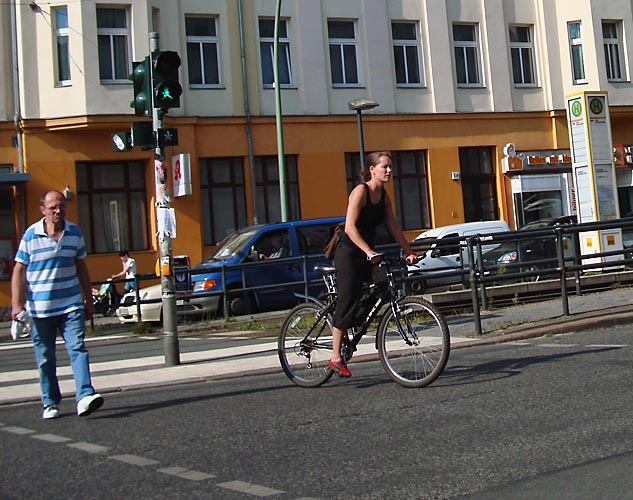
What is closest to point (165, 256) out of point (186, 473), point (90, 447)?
point (90, 447)

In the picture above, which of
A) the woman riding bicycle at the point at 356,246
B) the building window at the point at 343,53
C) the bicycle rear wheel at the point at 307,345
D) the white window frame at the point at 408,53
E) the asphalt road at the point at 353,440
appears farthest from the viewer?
the white window frame at the point at 408,53

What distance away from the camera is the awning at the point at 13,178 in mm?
26625

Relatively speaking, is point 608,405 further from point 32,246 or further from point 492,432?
point 32,246

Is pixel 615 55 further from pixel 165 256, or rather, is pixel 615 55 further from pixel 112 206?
pixel 165 256

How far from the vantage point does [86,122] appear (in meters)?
27.4

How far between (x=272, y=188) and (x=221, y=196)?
1582mm

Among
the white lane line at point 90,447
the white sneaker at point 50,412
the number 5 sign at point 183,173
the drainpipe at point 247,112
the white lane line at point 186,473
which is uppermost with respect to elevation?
the drainpipe at point 247,112

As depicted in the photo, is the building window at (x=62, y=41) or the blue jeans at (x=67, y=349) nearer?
the blue jeans at (x=67, y=349)

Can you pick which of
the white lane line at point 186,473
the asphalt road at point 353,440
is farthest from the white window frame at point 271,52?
the white lane line at point 186,473

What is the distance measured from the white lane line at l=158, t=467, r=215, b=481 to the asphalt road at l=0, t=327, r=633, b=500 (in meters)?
0.02

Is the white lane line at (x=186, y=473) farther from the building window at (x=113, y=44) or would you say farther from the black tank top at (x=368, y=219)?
the building window at (x=113, y=44)

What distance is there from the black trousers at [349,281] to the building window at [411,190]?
23.5 metres

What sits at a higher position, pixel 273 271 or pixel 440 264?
pixel 273 271

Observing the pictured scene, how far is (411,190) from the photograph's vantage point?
107ft
